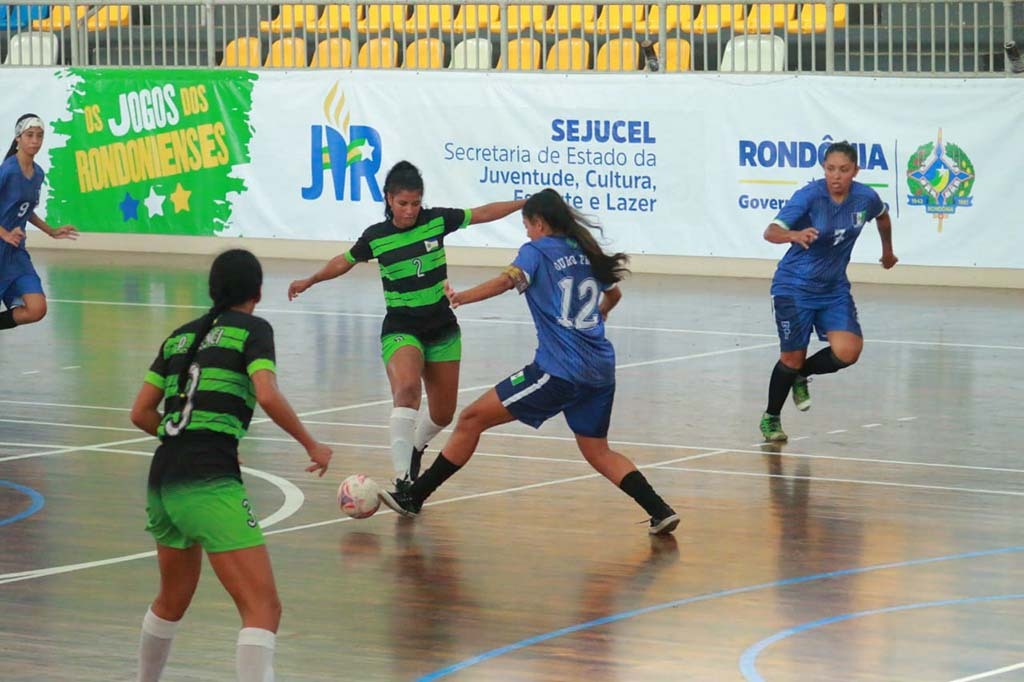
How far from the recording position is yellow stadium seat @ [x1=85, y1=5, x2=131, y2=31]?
29.2 metres

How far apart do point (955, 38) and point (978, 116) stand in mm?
1033

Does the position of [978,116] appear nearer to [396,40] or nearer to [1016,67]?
Answer: [1016,67]

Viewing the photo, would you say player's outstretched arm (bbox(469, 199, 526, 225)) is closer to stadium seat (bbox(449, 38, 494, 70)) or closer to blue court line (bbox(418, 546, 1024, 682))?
blue court line (bbox(418, 546, 1024, 682))

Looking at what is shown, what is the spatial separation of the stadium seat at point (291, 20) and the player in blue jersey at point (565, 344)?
1838 cm

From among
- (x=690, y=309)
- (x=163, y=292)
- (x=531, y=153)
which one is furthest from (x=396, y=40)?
(x=690, y=309)

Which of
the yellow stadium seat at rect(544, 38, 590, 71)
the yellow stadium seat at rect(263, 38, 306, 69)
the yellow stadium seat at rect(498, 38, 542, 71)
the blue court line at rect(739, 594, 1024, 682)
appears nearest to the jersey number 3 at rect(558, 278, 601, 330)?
the blue court line at rect(739, 594, 1024, 682)

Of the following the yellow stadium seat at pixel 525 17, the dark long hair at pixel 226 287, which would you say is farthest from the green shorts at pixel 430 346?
the yellow stadium seat at pixel 525 17

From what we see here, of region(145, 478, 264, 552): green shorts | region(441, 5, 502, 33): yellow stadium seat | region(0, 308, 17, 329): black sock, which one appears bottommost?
region(145, 478, 264, 552): green shorts

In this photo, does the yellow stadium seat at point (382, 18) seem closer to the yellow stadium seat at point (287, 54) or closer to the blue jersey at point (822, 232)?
the yellow stadium seat at point (287, 54)

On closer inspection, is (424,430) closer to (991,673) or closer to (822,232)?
(822,232)

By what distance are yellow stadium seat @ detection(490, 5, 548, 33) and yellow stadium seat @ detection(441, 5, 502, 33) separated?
0.45ft

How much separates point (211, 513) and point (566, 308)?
3.84 m

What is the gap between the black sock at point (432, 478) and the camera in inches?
429

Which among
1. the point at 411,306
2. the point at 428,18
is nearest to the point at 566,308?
the point at 411,306
